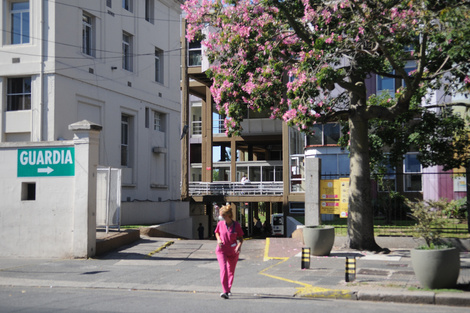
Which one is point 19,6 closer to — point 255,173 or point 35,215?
point 35,215

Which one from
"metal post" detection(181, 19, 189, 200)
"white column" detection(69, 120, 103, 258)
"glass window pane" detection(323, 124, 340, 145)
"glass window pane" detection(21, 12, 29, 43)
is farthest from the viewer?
"glass window pane" detection(323, 124, 340, 145)

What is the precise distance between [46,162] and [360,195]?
30.2ft

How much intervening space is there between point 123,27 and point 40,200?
46.9 feet

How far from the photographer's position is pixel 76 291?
10.5 metres

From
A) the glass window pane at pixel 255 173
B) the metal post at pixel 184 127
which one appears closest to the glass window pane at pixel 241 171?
the glass window pane at pixel 255 173

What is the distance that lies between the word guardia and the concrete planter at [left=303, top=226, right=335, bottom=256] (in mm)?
7104

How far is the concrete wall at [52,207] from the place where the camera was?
15.2 metres

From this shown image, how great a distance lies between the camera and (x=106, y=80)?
25.8 metres

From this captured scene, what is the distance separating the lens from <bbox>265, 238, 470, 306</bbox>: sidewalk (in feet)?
29.8

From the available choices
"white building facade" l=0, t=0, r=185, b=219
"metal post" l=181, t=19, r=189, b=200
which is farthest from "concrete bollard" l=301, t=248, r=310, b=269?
"metal post" l=181, t=19, r=189, b=200

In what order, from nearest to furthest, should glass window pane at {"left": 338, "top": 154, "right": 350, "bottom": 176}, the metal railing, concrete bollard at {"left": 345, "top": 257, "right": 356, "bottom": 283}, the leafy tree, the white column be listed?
concrete bollard at {"left": 345, "top": 257, "right": 356, "bottom": 283} → the leafy tree → the white column → glass window pane at {"left": 338, "top": 154, "right": 350, "bottom": 176} → the metal railing

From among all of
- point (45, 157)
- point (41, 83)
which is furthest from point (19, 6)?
point (45, 157)

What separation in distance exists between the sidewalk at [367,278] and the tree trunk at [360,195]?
43cm

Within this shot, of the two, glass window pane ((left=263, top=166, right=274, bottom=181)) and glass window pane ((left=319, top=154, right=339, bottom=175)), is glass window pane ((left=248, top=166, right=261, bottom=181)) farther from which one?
glass window pane ((left=319, top=154, right=339, bottom=175))
